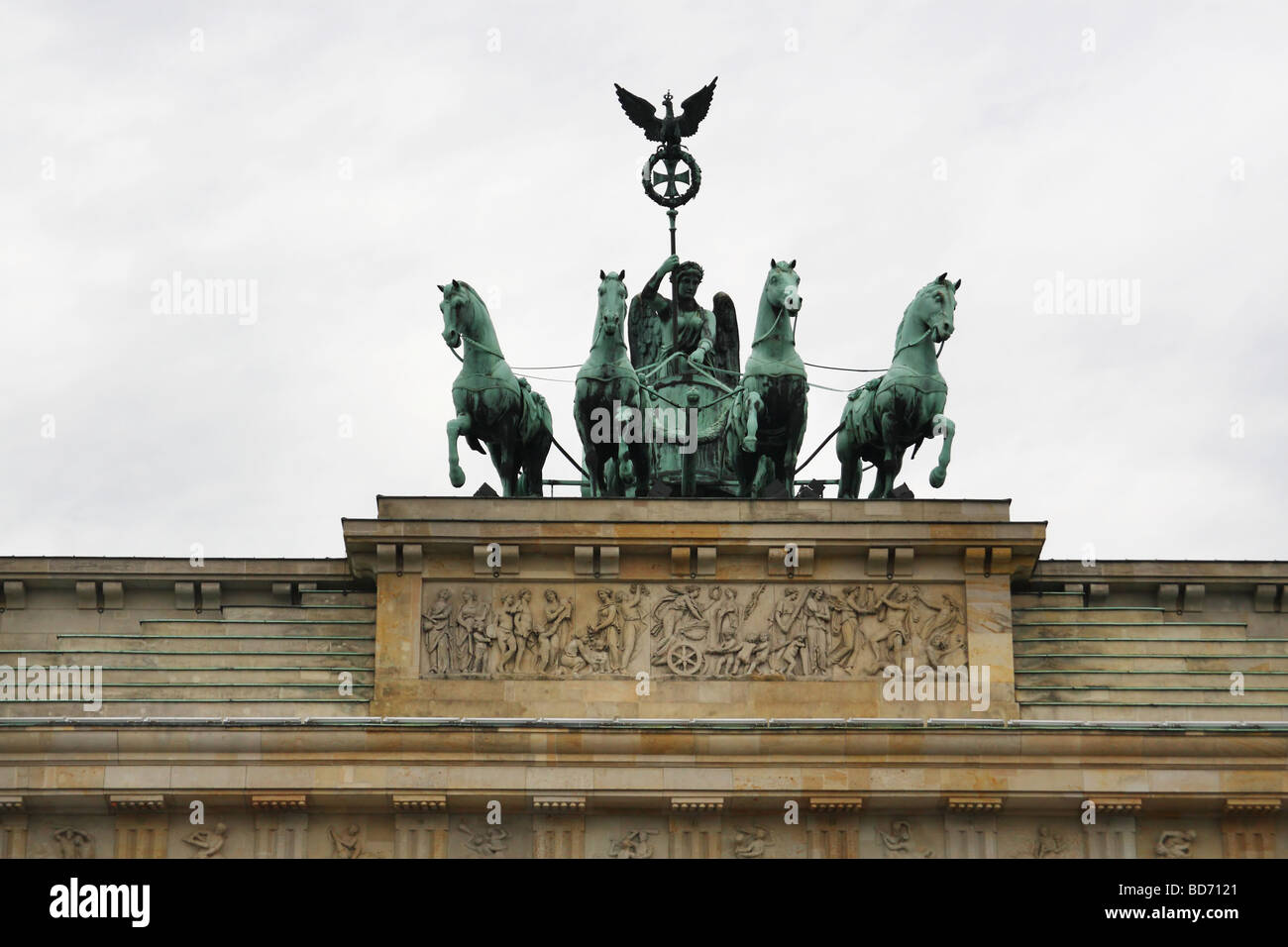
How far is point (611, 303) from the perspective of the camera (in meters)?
33.7

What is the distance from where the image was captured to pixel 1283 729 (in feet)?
106

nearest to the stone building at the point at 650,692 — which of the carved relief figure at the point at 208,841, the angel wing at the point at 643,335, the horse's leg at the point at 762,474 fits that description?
the carved relief figure at the point at 208,841

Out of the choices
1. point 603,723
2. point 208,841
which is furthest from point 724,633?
point 208,841

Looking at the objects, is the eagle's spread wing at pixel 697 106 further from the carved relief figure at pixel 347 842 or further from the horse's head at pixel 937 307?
the carved relief figure at pixel 347 842

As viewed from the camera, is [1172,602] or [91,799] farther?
[1172,602]

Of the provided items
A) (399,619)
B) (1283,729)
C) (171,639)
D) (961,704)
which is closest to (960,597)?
(961,704)

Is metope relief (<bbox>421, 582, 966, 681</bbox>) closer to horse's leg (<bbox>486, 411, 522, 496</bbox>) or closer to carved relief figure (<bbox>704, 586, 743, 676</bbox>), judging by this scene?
carved relief figure (<bbox>704, 586, 743, 676</bbox>)

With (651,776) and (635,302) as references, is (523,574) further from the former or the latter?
(635,302)

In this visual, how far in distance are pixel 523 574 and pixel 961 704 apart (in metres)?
4.50

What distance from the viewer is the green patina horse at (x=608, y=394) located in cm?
3384

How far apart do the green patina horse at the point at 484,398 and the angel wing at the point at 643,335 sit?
416cm

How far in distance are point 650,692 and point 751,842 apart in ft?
6.15

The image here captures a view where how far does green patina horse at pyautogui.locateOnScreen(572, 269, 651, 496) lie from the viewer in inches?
1332
